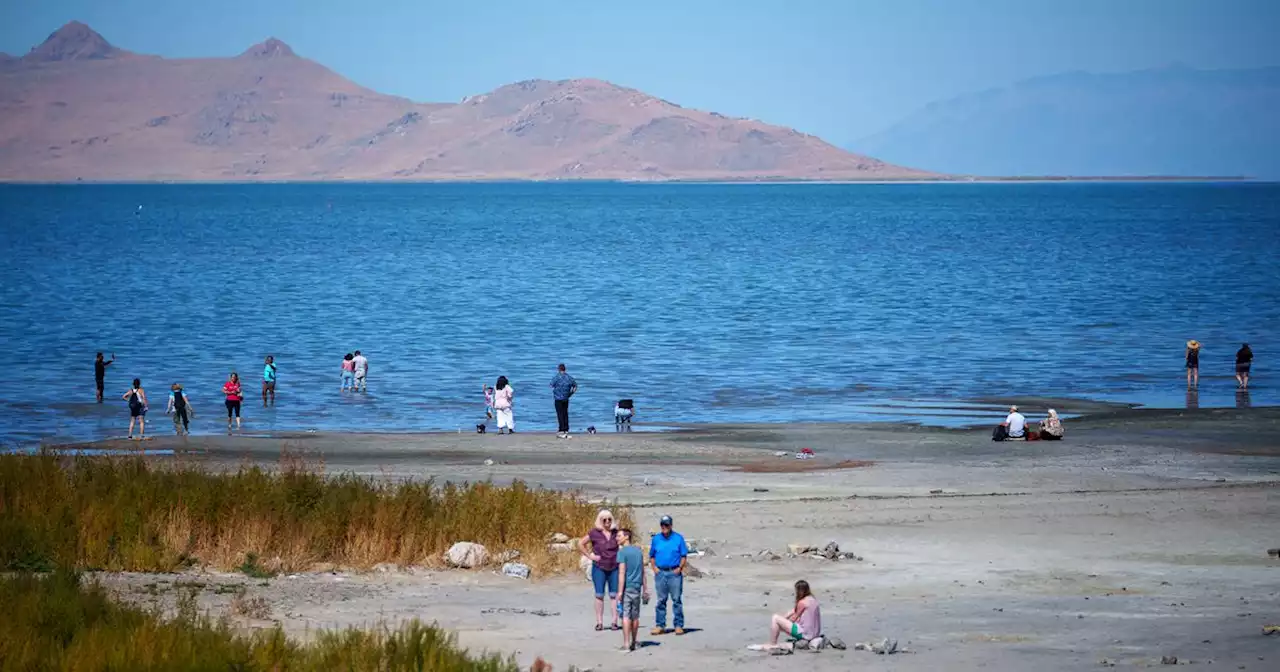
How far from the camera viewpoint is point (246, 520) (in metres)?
18.8

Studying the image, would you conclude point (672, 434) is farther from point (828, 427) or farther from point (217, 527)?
point (217, 527)

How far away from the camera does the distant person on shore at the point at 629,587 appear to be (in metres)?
14.5

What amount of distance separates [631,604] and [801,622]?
5.15 feet

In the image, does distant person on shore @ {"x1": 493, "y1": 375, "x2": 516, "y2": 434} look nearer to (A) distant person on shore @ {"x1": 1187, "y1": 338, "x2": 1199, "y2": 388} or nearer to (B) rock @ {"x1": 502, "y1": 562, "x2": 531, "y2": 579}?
(B) rock @ {"x1": 502, "y1": 562, "x2": 531, "y2": 579}

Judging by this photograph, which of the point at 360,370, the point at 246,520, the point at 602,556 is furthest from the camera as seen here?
the point at 360,370

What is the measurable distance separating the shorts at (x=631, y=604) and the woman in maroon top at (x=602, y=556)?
0.41 m

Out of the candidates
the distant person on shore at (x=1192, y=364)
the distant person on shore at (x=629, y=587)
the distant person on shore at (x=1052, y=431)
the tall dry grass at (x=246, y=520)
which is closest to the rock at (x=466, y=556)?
the tall dry grass at (x=246, y=520)

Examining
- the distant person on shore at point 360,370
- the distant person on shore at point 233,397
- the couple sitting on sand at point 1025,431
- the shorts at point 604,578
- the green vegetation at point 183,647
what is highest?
the distant person on shore at point 360,370

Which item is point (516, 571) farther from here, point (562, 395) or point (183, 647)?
point (562, 395)

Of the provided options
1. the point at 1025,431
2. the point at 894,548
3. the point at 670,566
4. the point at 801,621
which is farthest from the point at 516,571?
the point at 1025,431

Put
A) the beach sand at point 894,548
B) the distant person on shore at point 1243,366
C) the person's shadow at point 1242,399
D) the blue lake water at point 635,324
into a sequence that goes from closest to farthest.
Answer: the beach sand at point 894,548 < the person's shadow at point 1242,399 < the blue lake water at point 635,324 < the distant person on shore at point 1243,366

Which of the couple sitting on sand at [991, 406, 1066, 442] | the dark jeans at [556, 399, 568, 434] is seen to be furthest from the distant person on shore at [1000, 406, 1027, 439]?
the dark jeans at [556, 399, 568, 434]

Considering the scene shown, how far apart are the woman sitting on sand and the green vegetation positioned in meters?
2.63

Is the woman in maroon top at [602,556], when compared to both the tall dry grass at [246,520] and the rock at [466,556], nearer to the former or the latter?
the tall dry grass at [246,520]
